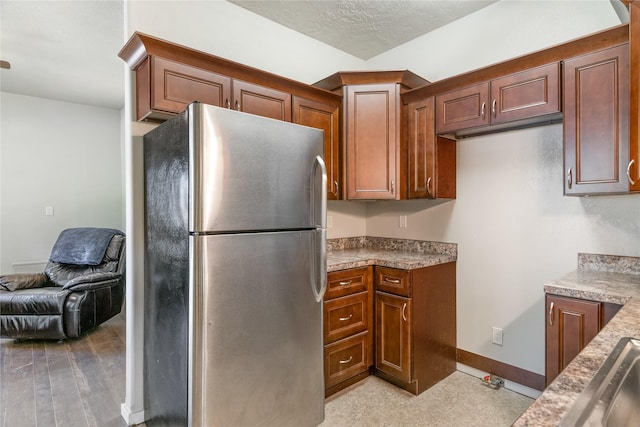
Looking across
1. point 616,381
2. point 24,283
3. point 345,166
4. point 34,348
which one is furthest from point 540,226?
point 24,283

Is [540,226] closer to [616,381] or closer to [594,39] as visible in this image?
[594,39]

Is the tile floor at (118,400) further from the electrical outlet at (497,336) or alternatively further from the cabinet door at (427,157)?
the cabinet door at (427,157)

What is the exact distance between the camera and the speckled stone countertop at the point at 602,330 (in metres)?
0.64

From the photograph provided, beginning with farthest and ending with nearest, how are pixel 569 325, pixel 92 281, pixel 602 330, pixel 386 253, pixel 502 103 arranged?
pixel 92 281, pixel 386 253, pixel 502 103, pixel 569 325, pixel 602 330

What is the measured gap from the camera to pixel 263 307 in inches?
65.5

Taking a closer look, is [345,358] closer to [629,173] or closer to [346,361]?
[346,361]

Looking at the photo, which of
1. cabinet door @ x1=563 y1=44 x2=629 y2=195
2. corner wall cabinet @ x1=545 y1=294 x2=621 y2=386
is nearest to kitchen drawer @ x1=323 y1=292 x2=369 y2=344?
corner wall cabinet @ x1=545 y1=294 x2=621 y2=386

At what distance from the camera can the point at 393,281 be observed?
7.94 ft

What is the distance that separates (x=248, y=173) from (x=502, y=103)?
167 cm

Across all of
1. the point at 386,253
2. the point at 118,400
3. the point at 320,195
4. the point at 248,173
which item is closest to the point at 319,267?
the point at 320,195

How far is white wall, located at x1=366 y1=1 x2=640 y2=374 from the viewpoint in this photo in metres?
2.13

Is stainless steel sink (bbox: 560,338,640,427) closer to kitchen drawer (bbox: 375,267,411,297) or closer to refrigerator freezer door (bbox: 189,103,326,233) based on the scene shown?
refrigerator freezer door (bbox: 189,103,326,233)

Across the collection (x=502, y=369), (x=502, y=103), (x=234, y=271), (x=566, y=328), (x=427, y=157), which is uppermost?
(x=502, y=103)

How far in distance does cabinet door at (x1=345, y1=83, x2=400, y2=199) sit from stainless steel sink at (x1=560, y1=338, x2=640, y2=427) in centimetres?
184
